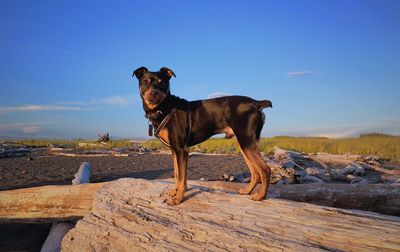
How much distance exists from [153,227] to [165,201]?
702mm

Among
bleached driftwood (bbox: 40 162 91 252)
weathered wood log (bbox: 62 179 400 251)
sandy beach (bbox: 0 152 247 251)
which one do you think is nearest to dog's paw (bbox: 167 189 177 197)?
weathered wood log (bbox: 62 179 400 251)

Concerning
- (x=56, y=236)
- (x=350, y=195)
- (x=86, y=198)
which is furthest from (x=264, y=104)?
(x=56, y=236)

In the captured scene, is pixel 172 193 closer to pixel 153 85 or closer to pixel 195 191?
pixel 195 191

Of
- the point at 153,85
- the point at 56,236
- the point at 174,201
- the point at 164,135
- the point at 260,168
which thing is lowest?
the point at 56,236

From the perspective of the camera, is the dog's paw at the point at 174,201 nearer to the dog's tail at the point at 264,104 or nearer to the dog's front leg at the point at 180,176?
the dog's front leg at the point at 180,176

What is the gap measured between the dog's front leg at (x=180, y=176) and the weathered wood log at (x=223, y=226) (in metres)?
0.13

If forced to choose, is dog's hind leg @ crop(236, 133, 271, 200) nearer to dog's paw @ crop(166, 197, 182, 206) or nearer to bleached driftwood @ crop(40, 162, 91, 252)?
dog's paw @ crop(166, 197, 182, 206)

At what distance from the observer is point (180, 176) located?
4.64 metres

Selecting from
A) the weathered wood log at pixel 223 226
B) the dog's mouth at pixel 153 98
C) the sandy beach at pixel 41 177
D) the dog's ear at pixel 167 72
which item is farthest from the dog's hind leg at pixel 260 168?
the sandy beach at pixel 41 177

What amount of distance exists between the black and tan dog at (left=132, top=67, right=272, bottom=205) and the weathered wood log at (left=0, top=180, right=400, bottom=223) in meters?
1.19

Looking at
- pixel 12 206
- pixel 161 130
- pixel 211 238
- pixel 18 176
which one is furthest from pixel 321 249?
pixel 18 176

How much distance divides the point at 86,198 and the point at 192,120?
7.80 ft

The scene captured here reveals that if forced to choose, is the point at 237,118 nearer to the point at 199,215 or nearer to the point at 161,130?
the point at 161,130

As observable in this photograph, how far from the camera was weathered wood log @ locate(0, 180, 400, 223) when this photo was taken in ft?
18.5
